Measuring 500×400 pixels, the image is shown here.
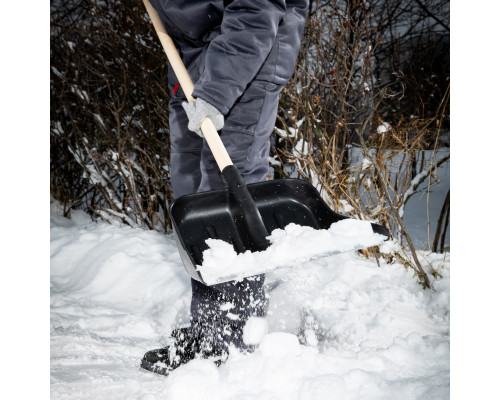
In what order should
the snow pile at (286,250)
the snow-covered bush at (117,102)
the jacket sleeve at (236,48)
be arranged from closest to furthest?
the snow pile at (286,250) < the jacket sleeve at (236,48) < the snow-covered bush at (117,102)

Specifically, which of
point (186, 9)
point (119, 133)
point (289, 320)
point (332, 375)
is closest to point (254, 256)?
point (332, 375)

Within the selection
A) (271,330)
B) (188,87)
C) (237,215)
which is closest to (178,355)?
(271,330)

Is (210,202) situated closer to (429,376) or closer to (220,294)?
(220,294)

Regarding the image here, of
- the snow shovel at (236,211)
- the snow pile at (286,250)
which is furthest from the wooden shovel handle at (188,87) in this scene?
the snow pile at (286,250)

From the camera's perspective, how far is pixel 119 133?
395 cm

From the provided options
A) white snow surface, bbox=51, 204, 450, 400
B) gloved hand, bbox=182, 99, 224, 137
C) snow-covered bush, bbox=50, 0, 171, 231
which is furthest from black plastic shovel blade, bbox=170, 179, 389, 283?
snow-covered bush, bbox=50, 0, 171, 231

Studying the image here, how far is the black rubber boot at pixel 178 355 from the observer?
1824mm

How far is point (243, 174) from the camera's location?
1.98 metres

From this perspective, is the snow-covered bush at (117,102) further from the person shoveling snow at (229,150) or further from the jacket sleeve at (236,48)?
the jacket sleeve at (236,48)

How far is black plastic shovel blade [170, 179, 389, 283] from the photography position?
1.74 metres

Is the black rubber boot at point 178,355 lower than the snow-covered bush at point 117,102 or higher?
lower

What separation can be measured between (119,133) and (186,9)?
2.32 metres

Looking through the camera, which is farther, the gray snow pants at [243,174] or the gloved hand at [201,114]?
the gray snow pants at [243,174]

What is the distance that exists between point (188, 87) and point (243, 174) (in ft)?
1.32
